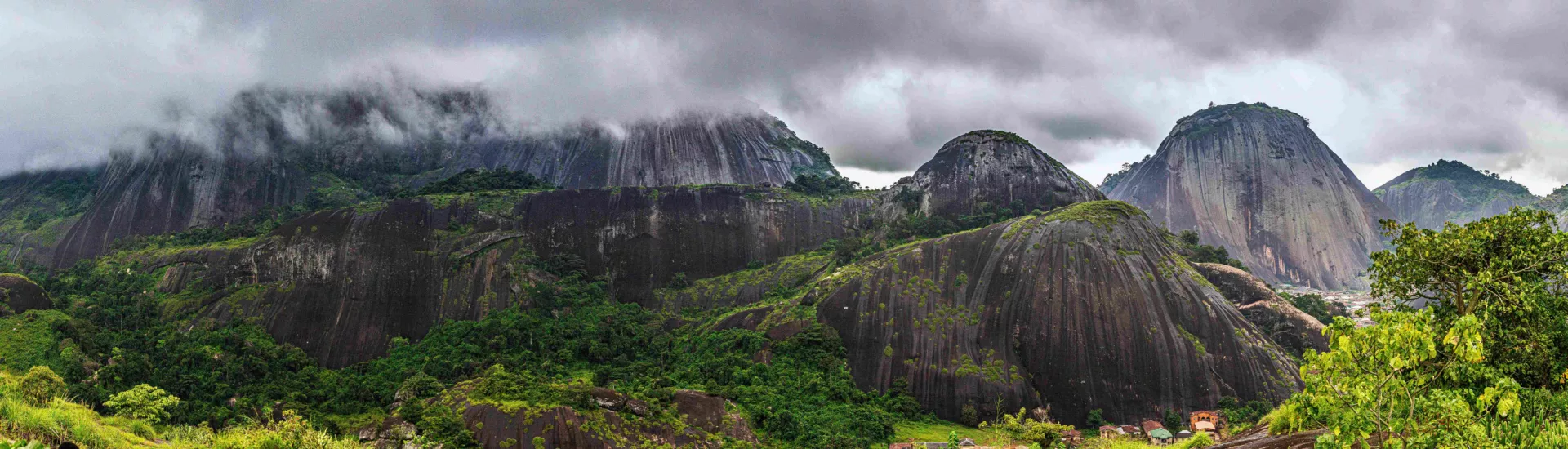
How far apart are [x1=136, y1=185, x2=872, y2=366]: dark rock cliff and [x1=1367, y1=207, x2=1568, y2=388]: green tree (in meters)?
66.7

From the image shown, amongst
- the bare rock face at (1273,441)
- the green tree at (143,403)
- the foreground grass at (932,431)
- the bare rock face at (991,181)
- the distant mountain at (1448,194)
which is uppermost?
the distant mountain at (1448,194)

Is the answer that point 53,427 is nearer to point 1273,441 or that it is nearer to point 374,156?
point 1273,441

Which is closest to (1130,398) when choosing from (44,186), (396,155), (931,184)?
(931,184)

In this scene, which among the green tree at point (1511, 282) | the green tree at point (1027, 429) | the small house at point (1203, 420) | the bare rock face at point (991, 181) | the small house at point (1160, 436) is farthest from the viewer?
the bare rock face at point (991, 181)

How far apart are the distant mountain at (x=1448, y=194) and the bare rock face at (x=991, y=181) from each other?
107219 millimetres

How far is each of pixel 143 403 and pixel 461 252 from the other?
31.9 meters

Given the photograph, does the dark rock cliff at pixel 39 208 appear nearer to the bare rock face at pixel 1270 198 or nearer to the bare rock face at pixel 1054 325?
the bare rock face at pixel 1054 325

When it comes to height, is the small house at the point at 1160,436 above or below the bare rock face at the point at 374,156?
below

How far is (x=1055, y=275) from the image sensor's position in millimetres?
A: 55750

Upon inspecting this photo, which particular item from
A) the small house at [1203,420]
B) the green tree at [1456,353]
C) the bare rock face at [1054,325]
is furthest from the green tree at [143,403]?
the small house at [1203,420]

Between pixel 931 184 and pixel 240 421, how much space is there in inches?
2718

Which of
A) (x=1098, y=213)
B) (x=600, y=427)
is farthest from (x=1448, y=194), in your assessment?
(x=600, y=427)

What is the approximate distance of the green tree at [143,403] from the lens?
35.6 meters

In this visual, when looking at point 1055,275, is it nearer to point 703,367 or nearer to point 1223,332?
point 1223,332
